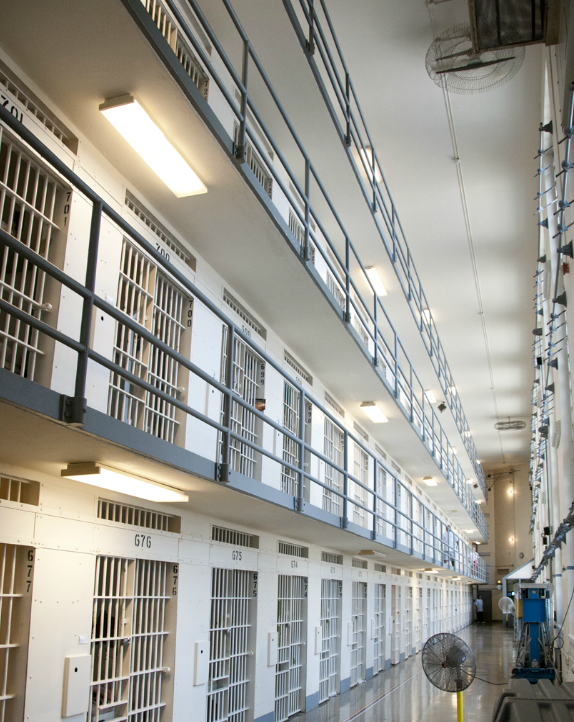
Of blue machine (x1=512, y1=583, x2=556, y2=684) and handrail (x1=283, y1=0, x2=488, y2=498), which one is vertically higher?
handrail (x1=283, y1=0, x2=488, y2=498)

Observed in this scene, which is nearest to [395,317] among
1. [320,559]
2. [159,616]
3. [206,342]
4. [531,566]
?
[320,559]

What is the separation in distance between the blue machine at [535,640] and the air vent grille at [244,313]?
6626 mm

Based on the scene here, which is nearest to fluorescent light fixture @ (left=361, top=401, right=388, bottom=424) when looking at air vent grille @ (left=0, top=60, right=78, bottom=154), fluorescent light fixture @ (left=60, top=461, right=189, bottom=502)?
fluorescent light fixture @ (left=60, top=461, right=189, bottom=502)

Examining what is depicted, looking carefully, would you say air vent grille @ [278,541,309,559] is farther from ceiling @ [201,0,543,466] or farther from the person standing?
the person standing

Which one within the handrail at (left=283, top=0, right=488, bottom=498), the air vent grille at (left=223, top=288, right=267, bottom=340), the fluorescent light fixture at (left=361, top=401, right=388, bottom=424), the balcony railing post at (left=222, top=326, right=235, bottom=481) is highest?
the handrail at (left=283, top=0, right=488, bottom=498)

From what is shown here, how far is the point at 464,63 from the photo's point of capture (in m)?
7.98

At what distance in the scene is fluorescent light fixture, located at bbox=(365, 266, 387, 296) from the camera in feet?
39.6

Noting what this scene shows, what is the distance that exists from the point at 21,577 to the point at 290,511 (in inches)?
114

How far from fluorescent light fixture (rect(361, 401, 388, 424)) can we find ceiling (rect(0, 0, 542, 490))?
21cm

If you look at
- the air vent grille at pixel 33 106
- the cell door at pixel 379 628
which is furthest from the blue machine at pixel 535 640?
the air vent grille at pixel 33 106

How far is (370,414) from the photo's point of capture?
12.4 metres

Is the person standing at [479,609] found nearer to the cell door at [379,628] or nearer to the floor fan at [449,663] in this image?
the cell door at [379,628]

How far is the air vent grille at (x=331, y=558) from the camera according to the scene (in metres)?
11.0

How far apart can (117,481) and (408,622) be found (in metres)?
15.5
